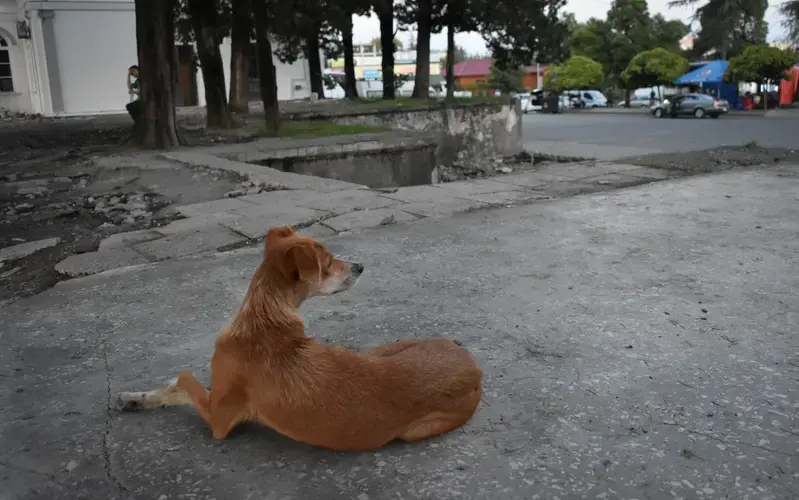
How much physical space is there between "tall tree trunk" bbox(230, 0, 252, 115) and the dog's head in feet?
43.5

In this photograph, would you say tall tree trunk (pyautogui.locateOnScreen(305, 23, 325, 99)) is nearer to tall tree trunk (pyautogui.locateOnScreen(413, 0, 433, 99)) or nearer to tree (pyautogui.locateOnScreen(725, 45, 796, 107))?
tall tree trunk (pyautogui.locateOnScreen(413, 0, 433, 99))

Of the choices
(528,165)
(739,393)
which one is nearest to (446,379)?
(739,393)

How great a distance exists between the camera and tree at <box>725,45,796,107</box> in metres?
33.2

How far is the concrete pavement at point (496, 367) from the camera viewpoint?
223 cm

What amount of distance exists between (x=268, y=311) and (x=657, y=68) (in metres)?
42.9

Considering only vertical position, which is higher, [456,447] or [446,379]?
[446,379]

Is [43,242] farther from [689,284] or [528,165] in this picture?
[528,165]

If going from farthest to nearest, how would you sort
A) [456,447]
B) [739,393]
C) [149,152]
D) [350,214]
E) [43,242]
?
[149,152] < [350,214] < [43,242] < [739,393] < [456,447]

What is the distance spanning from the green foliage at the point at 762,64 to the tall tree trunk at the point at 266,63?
2887 cm

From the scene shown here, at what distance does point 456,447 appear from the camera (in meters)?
2.40

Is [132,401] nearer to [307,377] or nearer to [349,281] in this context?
[307,377]

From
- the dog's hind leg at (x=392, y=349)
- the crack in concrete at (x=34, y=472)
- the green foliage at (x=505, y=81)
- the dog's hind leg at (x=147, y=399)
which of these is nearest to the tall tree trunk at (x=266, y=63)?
the dog's hind leg at (x=147, y=399)

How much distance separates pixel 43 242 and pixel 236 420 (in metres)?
4.37

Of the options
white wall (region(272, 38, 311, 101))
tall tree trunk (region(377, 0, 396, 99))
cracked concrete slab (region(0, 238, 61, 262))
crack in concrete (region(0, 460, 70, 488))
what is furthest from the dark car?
crack in concrete (region(0, 460, 70, 488))
